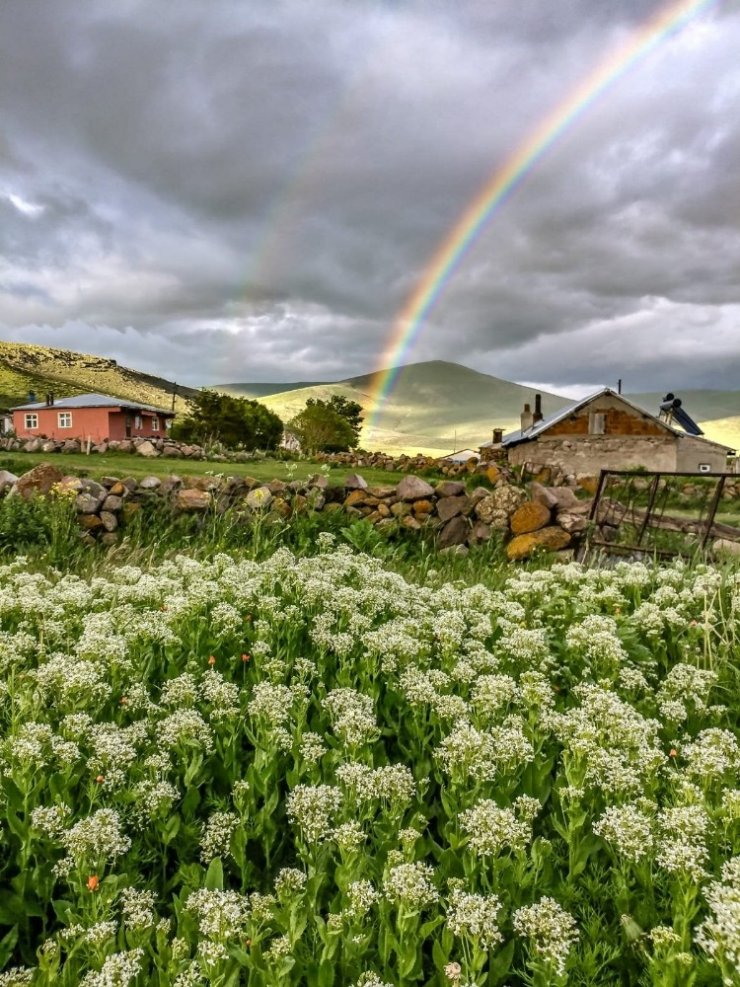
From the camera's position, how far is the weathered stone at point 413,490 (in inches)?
556

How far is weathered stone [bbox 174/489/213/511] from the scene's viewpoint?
42.8 ft

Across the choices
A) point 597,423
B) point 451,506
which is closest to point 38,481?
point 451,506

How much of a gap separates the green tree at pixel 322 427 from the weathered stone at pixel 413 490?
6819 cm

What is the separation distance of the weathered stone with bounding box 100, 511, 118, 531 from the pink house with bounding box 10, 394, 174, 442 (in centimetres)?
6084

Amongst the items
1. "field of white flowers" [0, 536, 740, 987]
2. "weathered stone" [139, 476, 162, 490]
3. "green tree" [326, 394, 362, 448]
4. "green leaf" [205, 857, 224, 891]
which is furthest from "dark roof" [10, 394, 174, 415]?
"green leaf" [205, 857, 224, 891]

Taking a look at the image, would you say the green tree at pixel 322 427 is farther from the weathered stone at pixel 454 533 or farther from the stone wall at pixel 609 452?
the weathered stone at pixel 454 533

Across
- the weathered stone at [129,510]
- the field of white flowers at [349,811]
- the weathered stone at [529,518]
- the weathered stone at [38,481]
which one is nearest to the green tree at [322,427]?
the weathered stone at [38,481]

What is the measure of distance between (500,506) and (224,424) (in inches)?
2670

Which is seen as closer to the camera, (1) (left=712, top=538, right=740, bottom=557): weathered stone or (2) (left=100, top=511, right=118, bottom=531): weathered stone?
(1) (left=712, top=538, right=740, bottom=557): weathered stone

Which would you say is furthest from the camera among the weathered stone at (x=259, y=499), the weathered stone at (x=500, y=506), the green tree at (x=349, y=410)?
the green tree at (x=349, y=410)

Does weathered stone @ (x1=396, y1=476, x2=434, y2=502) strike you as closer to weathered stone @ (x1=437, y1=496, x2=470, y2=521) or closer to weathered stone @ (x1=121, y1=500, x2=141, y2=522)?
weathered stone @ (x1=437, y1=496, x2=470, y2=521)

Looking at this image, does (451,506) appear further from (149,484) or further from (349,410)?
(349,410)

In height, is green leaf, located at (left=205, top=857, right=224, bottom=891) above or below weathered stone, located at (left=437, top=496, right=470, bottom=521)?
above

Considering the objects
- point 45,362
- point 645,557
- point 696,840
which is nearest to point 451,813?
point 696,840
